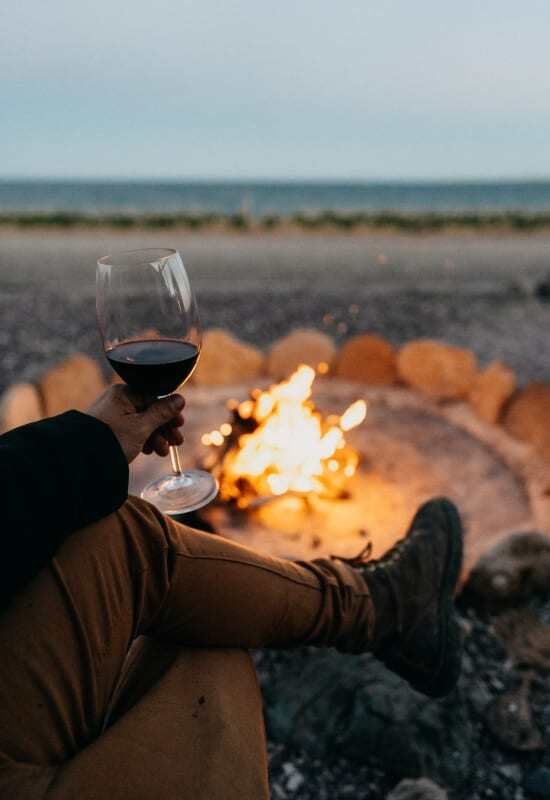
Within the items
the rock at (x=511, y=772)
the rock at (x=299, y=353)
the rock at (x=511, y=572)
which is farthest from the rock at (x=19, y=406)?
the rock at (x=511, y=772)

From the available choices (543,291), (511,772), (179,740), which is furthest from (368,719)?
(543,291)

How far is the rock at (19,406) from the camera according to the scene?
335 cm

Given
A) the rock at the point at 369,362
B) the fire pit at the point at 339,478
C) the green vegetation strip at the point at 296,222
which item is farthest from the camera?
the green vegetation strip at the point at 296,222

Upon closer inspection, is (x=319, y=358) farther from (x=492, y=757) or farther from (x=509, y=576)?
(x=492, y=757)

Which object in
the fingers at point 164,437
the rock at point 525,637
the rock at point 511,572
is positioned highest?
the fingers at point 164,437

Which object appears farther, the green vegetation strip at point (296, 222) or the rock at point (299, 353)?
the green vegetation strip at point (296, 222)

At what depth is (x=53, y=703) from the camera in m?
1.23

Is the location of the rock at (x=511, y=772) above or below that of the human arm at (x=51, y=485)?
below

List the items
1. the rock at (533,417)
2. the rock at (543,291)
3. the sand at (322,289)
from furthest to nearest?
the rock at (543,291), the sand at (322,289), the rock at (533,417)

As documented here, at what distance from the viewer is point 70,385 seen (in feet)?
12.6

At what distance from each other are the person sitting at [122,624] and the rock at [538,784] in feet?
3.02

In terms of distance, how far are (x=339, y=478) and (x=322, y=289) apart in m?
7.20

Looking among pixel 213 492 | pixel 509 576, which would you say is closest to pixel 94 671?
pixel 213 492

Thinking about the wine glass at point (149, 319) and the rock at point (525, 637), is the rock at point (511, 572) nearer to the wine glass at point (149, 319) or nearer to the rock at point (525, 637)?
the rock at point (525, 637)
